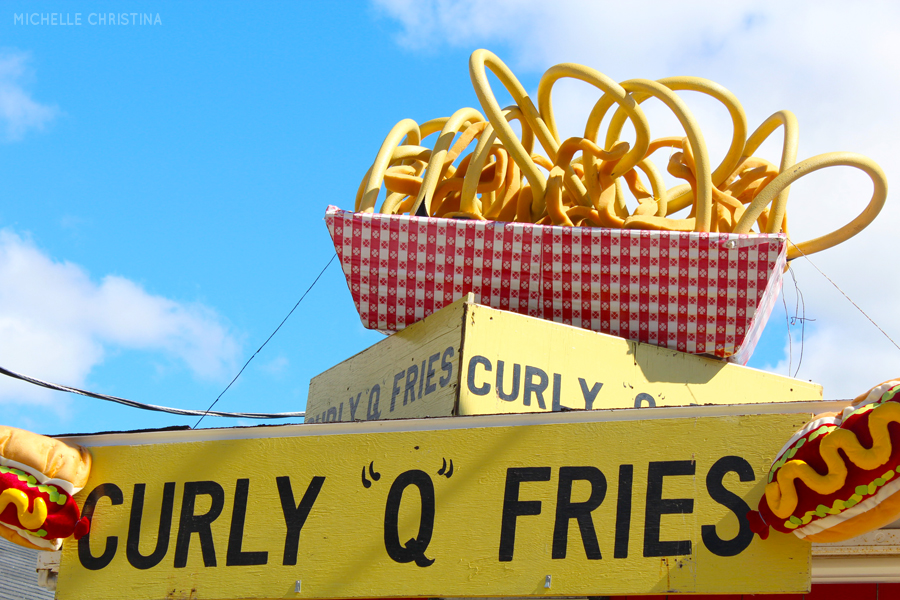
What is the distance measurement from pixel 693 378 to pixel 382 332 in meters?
1.94

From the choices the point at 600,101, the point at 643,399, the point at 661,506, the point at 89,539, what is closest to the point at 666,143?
the point at 600,101

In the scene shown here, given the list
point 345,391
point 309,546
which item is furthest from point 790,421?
point 345,391

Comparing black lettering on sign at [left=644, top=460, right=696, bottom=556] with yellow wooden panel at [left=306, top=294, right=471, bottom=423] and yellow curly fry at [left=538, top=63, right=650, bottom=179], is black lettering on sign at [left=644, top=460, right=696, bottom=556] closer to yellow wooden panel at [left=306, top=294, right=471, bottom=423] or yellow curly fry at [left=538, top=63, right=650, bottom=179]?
yellow wooden panel at [left=306, top=294, right=471, bottom=423]

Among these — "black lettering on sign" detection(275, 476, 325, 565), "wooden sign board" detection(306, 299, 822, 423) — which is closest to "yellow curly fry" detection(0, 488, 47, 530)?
"black lettering on sign" detection(275, 476, 325, 565)

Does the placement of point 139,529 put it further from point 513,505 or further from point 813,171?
point 813,171

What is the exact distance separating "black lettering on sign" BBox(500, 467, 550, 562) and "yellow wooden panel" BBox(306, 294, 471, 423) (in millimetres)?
850

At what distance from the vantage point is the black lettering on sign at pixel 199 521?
4387 mm

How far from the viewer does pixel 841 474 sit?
3.33 metres

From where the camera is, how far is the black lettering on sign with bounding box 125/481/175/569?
446cm

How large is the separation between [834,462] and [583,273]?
228 centimetres

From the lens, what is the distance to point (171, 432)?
4.65 meters

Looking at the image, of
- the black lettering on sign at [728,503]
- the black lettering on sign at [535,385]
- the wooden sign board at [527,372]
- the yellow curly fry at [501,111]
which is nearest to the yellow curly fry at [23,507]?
the wooden sign board at [527,372]

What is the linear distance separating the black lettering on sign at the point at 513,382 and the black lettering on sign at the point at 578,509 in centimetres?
104

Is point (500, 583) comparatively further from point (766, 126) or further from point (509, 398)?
point (766, 126)
